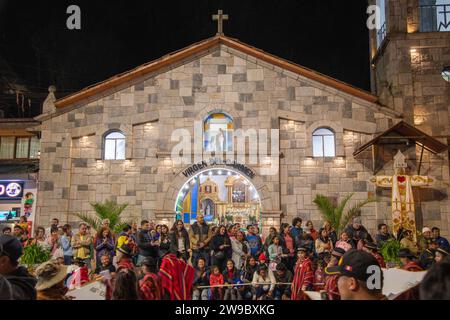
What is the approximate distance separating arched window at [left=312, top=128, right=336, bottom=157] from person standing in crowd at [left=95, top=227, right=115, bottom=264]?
9.46 m

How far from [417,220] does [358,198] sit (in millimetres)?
2539

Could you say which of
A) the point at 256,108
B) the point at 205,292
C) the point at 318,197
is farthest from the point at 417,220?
the point at 205,292

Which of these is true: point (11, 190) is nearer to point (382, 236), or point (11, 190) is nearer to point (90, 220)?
point (90, 220)

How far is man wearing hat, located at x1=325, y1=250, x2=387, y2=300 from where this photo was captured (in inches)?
201

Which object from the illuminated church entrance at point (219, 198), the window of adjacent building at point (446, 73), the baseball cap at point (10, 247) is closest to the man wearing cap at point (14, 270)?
the baseball cap at point (10, 247)

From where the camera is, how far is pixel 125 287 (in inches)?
253

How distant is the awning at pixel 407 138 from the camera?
19.5m

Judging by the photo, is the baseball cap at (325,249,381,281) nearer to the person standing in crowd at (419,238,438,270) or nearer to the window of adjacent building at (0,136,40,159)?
the person standing in crowd at (419,238,438,270)

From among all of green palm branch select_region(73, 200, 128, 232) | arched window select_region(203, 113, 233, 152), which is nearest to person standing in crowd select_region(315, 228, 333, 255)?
arched window select_region(203, 113, 233, 152)

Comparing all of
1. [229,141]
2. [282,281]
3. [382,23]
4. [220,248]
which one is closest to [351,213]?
[282,281]

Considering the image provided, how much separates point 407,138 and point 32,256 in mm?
14070

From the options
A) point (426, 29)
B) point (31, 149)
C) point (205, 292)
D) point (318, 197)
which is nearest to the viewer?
point (205, 292)

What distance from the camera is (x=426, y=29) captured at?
909 inches
